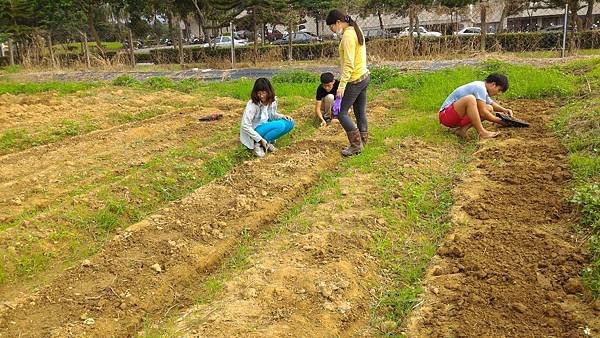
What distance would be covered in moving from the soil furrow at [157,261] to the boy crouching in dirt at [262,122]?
2.49 ft

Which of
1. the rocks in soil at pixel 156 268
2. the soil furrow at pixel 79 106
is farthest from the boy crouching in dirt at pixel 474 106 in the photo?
the soil furrow at pixel 79 106

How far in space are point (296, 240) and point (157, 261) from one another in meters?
1.06

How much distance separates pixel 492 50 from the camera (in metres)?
17.7

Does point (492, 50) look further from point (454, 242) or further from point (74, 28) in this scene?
point (74, 28)

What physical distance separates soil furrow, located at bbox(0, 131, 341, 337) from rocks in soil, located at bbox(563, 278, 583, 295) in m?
2.41

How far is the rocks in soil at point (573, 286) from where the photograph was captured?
327 centimetres

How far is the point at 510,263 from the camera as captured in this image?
3.63m

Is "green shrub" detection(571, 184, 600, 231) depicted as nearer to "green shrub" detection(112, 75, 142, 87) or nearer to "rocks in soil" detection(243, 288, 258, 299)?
"rocks in soil" detection(243, 288, 258, 299)

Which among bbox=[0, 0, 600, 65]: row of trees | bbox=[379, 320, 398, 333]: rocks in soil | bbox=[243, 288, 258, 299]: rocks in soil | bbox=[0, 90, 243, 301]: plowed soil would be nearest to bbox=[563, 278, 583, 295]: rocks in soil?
bbox=[379, 320, 398, 333]: rocks in soil

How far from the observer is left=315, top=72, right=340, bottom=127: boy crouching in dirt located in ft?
25.4

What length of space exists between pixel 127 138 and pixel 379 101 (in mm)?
4423

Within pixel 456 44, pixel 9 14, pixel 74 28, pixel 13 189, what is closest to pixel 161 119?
pixel 13 189

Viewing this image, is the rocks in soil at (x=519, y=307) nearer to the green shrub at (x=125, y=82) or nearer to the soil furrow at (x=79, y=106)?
the soil furrow at (x=79, y=106)

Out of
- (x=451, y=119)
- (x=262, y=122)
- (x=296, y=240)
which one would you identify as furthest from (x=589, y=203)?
(x=262, y=122)
